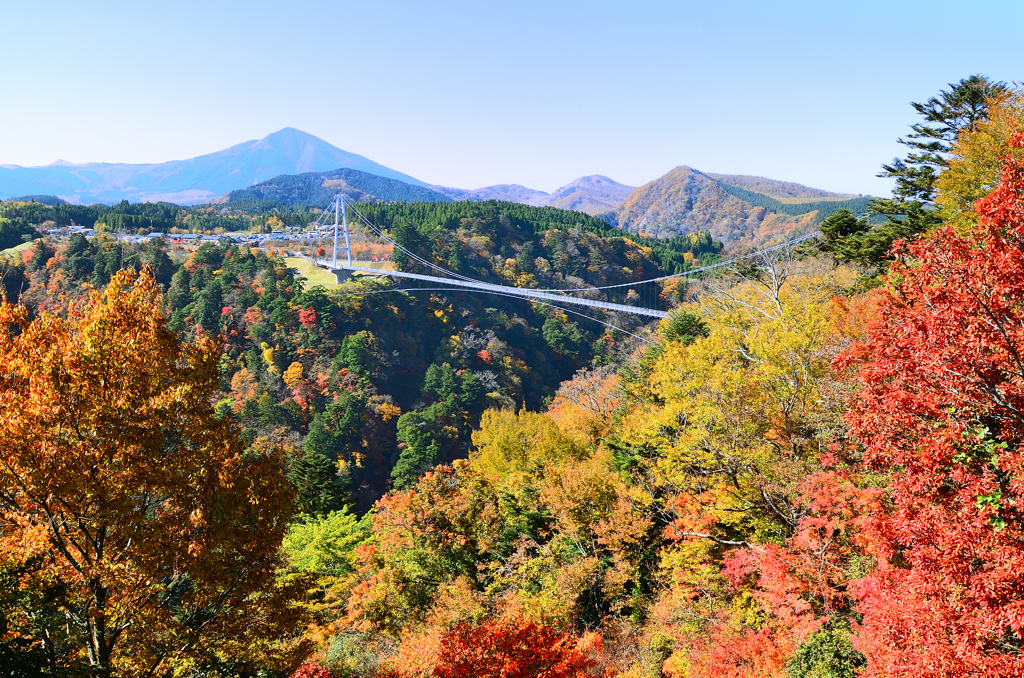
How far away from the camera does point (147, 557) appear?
19.5ft

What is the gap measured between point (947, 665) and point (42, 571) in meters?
9.01

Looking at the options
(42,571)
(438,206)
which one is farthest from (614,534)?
(438,206)

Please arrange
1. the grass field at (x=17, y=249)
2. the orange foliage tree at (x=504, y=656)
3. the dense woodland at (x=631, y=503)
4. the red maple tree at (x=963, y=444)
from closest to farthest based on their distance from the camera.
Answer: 1. the red maple tree at (x=963, y=444)
2. the dense woodland at (x=631, y=503)
3. the orange foliage tree at (x=504, y=656)
4. the grass field at (x=17, y=249)

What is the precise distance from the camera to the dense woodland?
14.9 ft

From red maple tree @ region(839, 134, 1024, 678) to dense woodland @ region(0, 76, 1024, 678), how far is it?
0.08 ft

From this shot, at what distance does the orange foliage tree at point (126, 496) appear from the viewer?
529 cm

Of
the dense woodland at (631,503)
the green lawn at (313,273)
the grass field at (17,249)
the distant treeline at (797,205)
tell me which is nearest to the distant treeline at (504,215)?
the green lawn at (313,273)

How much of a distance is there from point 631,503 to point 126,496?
14.1 metres

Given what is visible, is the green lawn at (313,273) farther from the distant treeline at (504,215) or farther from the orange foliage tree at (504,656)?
the orange foliage tree at (504,656)

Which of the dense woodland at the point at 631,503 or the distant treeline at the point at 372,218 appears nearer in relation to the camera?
the dense woodland at the point at 631,503

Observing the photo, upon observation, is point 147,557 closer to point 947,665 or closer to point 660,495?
point 947,665

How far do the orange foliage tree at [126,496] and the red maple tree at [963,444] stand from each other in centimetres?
753

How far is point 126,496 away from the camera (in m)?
5.72

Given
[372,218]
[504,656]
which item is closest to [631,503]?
[504,656]
